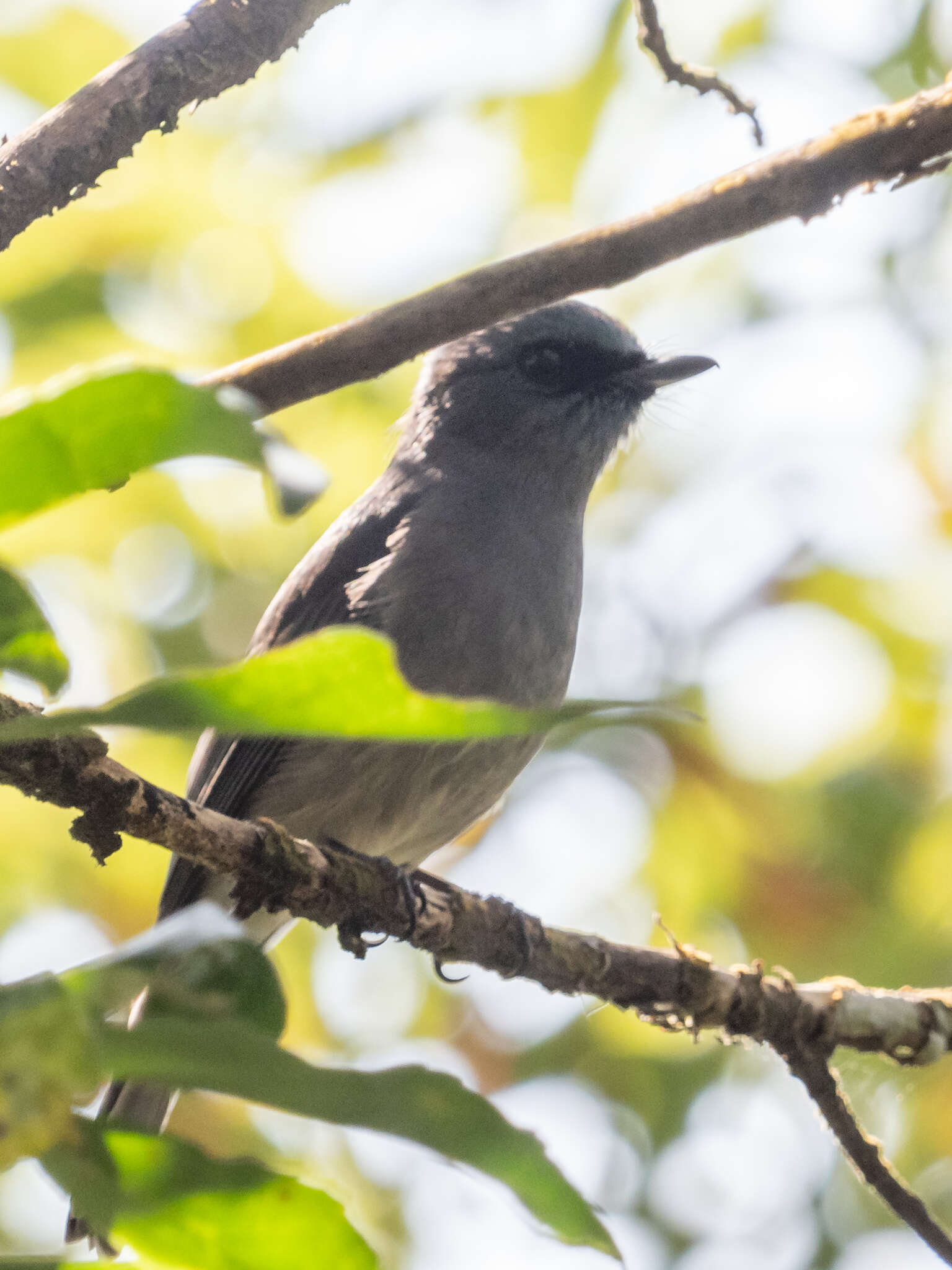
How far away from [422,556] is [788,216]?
1.65 m

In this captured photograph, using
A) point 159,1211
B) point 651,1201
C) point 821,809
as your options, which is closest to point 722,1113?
point 651,1201

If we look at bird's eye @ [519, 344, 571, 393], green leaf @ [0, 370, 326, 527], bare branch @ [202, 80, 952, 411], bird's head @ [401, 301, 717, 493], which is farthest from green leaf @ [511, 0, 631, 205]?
green leaf @ [0, 370, 326, 527]

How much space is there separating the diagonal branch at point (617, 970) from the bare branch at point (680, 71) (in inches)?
76.0

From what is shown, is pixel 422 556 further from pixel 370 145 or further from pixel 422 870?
pixel 370 145

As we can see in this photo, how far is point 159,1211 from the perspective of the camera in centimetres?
139

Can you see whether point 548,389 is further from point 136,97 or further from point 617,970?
point 136,97

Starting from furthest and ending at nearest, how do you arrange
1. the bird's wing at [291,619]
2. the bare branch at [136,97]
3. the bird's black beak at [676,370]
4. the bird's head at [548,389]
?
1. the bird's black beak at [676,370]
2. the bird's head at [548,389]
3. the bird's wing at [291,619]
4. the bare branch at [136,97]

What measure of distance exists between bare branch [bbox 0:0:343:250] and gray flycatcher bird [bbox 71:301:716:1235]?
61.5 inches

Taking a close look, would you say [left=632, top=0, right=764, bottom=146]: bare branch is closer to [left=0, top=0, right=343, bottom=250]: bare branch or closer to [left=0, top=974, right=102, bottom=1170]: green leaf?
[left=0, top=0, right=343, bottom=250]: bare branch

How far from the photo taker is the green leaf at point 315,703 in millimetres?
1151

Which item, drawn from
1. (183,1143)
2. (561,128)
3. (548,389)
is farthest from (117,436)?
(561,128)

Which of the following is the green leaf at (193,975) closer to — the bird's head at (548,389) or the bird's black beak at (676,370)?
the bird's head at (548,389)

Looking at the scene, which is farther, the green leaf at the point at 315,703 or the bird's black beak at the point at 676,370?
the bird's black beak at the point at 676,370

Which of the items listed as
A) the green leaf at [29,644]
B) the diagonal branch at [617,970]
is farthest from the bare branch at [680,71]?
the green leaf at [29,644]
